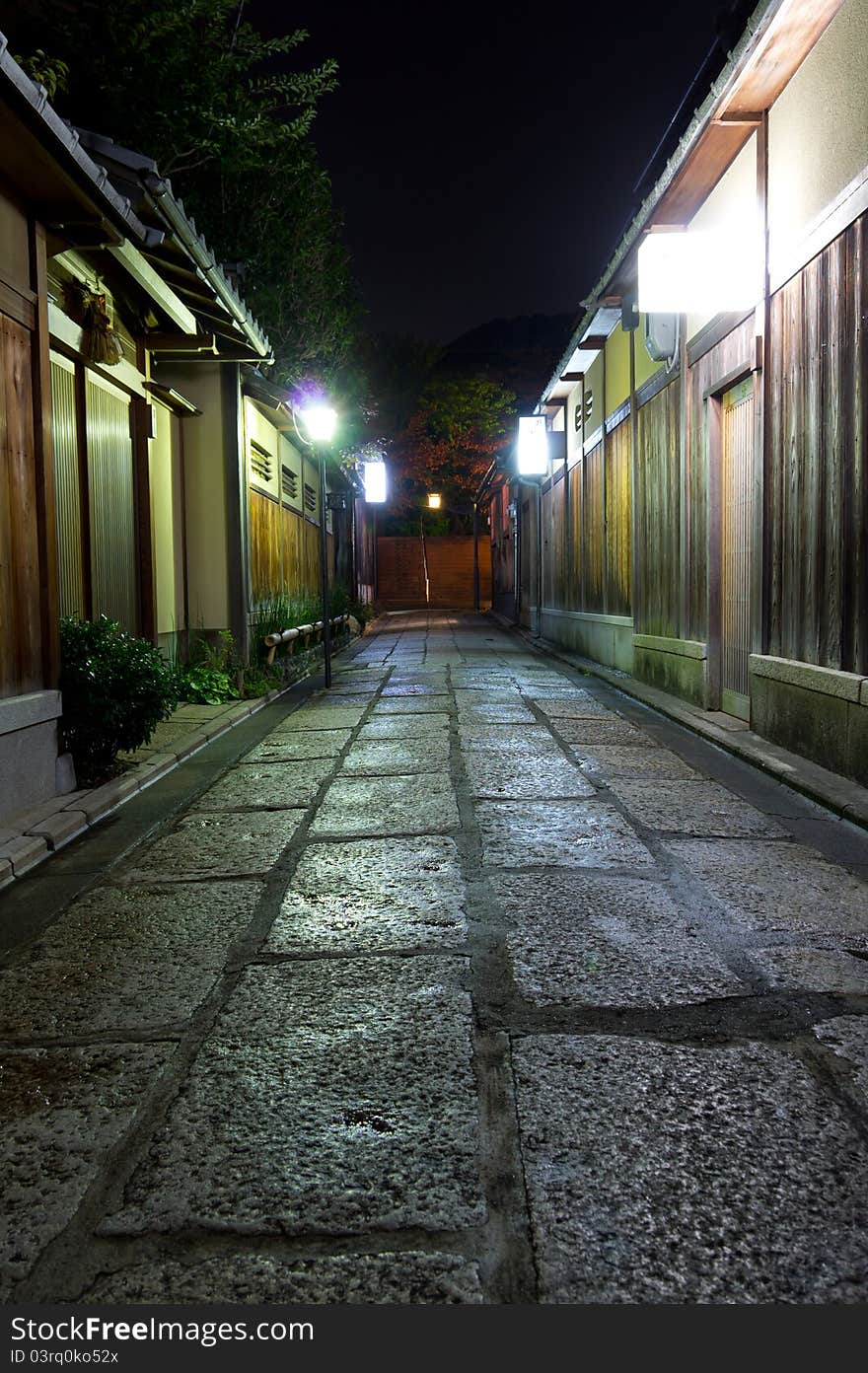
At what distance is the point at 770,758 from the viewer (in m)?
8.28

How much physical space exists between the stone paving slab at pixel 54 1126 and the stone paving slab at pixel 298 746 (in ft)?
18.9

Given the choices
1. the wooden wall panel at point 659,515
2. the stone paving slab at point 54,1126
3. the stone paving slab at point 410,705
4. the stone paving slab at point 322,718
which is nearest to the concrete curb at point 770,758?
the wooden wall panel at point 659,515

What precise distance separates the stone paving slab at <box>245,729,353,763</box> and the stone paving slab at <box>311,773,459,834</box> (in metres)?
1.40

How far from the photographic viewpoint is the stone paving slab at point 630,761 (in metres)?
8.05

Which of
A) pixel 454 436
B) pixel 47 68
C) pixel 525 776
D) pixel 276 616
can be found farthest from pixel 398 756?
pixel 454 436

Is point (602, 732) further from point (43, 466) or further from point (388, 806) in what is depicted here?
point (43, 466)

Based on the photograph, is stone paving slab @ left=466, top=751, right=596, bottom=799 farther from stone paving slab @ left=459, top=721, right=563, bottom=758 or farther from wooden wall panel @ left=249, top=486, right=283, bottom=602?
wooden wall panel @ left=249, top=486, right=283, bottom=602

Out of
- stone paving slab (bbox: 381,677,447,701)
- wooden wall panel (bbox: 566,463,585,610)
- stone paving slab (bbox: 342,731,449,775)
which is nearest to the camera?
stone paving slab (bbox: 342,731,449,775)

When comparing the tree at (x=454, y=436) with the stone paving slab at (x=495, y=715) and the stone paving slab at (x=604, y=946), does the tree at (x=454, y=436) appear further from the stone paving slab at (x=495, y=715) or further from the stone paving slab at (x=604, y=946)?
the stone paving slab at (x=604, y=946)

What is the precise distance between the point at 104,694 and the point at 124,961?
391 cm

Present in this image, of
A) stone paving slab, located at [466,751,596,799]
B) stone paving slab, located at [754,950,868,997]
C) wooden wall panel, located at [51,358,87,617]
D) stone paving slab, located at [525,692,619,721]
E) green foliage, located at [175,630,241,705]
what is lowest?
stone paving slab, located at [754,950,868,997]

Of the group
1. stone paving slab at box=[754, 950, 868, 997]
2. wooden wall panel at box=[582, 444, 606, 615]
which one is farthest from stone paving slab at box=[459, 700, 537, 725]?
wooden wall panel at box=[582, 444, 606, 615]

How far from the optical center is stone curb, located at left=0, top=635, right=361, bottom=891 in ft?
18.9

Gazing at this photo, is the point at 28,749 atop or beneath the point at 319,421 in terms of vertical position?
beneath
